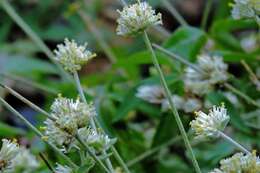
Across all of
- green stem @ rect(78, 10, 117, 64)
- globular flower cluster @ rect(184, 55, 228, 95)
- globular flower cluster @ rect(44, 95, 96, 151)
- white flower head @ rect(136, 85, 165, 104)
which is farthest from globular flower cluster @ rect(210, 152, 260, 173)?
green stem @ rect(78, 10, 117, 64)

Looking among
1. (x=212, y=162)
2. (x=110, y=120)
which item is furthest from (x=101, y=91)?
(x=212, y=162)

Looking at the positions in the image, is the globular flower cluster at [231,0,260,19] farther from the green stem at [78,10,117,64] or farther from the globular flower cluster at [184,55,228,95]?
the green stem at [78,10,117,64]

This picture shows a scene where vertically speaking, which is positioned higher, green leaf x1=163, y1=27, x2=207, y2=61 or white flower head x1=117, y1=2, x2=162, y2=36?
green leaf x1=163, y1=27, x2=207, y2=61

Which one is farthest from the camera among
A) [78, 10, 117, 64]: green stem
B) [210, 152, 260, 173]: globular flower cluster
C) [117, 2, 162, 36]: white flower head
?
[78, 10, 117, 64]: green stem

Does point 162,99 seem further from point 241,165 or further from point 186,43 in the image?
point 241,165

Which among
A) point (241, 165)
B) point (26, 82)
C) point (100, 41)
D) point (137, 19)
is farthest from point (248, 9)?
point (100, 41)

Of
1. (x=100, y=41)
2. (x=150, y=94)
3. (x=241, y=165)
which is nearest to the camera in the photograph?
(x=241, y=165)

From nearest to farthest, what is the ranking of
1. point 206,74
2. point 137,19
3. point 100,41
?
point 137,19 < point 206,74 < point 100,41
